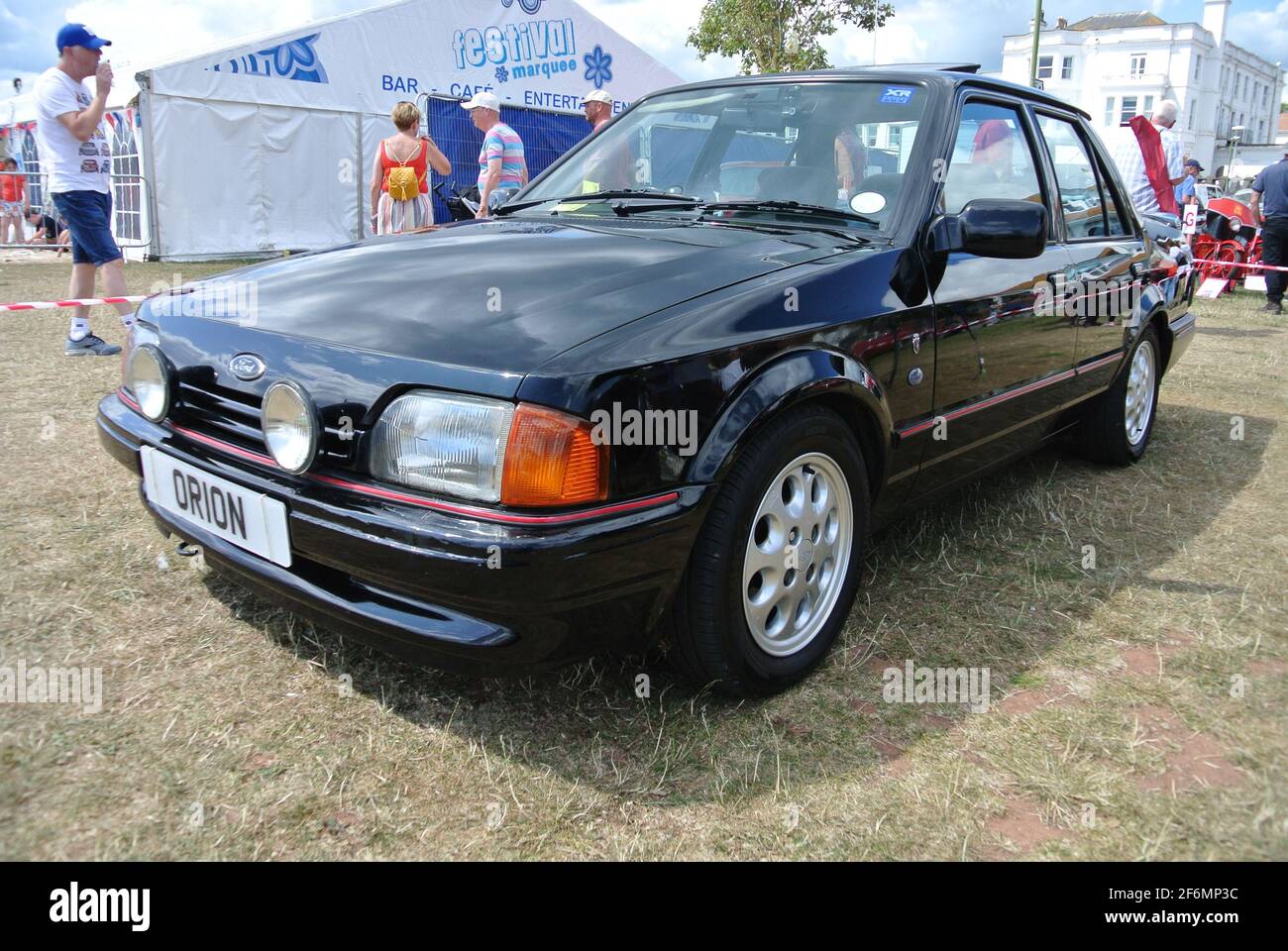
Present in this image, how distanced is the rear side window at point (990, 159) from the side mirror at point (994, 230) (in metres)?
0.24

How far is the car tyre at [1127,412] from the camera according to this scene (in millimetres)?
4102

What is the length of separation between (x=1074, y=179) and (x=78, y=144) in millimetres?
5667

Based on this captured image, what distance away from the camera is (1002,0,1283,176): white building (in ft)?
212

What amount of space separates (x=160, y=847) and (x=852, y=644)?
5.75 ft

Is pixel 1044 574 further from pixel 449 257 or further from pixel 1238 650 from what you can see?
pixel 449 257

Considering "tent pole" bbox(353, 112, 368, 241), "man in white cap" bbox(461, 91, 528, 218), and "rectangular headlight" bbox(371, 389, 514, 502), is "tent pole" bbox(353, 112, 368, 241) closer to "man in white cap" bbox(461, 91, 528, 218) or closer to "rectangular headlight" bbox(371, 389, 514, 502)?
"man in white cap" bbox(461, 91, 528, 218)

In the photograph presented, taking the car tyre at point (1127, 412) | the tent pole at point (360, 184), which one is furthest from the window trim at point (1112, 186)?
the tent pole at point (360, 184)

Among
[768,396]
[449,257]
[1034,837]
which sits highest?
[449,257]

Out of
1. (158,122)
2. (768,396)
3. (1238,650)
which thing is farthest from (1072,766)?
(158,122)

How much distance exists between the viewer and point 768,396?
2.01m

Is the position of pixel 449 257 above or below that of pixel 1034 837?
above

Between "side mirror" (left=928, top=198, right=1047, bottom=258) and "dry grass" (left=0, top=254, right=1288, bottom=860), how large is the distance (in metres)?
1.08

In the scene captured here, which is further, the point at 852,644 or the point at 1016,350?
the point at 1016,350

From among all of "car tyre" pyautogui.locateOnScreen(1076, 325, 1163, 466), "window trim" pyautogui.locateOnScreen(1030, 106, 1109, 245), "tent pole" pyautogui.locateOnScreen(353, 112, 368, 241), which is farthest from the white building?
"window trim" pyautogui.locateOnScreen(1030, 106, 1109, 245)
